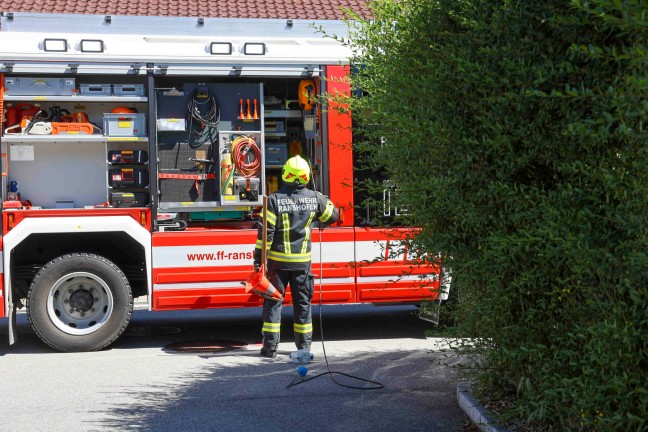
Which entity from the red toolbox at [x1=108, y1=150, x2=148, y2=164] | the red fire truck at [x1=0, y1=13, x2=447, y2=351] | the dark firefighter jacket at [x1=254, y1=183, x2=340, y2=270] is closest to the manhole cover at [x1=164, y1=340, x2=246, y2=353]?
the red fire truck at [x1=0, y1=13, x2=447, y2=351]

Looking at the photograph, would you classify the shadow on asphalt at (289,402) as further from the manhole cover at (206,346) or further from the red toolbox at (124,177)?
the red toolbox at (124,177)

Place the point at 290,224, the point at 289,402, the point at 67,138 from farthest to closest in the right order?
the point at 67,138
the point at 290,224
the point at 289,402

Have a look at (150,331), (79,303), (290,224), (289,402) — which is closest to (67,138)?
(79,303)

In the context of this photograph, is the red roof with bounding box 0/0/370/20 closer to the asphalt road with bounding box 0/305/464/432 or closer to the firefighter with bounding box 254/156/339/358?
the firefighter with bounding box 254/156/339/358

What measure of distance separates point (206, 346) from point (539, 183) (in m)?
5.07

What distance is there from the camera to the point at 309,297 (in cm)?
792

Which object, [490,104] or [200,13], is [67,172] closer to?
[490,104]

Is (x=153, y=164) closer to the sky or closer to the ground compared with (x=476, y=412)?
closer to the sky

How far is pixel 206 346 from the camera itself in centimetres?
852

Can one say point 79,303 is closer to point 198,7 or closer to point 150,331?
point 150,331

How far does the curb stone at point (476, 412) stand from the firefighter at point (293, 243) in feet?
7.72

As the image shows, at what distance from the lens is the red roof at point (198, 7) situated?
18359 mm

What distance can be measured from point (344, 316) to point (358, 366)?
3.20m

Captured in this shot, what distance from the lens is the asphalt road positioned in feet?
18.6
